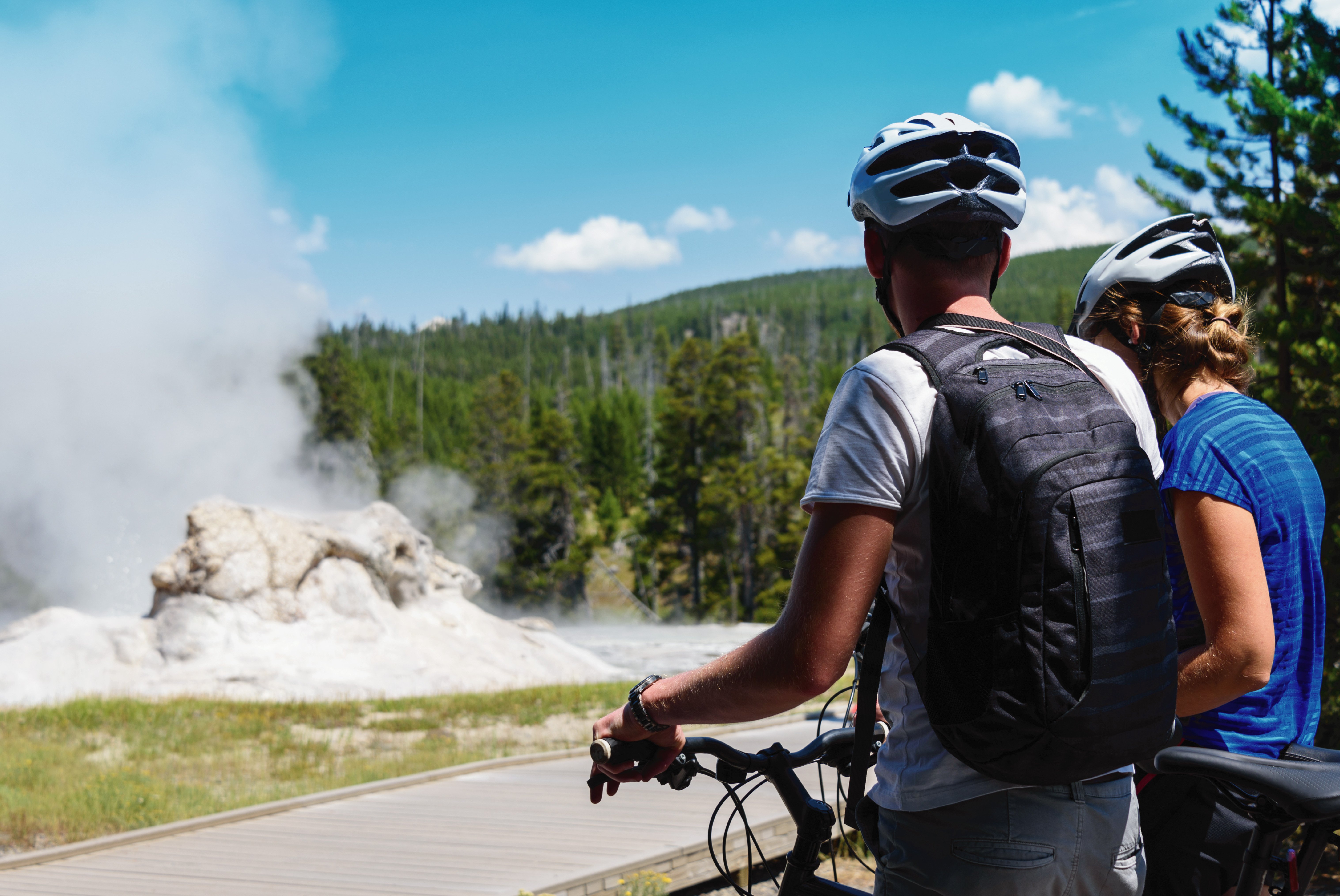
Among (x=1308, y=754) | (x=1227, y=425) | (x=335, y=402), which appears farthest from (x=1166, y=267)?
(x=335, y=402)

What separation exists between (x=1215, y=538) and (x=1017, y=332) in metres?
0.72

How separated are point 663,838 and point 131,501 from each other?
90.9 feet

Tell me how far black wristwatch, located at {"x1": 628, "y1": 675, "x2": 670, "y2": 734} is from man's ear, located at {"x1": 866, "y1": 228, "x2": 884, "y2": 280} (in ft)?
2.51

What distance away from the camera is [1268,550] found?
212 centimetres

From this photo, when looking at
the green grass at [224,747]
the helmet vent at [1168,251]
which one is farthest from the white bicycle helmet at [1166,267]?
the green grass at [224,747]

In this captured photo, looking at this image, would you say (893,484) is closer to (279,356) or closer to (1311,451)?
(1311,451)

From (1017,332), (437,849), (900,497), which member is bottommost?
(437,849)

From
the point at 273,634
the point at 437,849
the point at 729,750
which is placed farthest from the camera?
the point at 273,634

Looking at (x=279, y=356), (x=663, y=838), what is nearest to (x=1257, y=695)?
(x=663, y=838)

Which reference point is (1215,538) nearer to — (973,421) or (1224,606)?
(1224,606)

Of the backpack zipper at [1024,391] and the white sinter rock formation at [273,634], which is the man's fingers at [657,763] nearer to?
the backpack zipper at [1024,391]

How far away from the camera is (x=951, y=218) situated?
1.68 metres

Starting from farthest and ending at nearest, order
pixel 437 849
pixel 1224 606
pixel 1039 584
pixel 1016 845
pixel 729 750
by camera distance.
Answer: pixel 437 849 → pixel 729 750 → pixel 1224 606 → pixel 1016 845 → pixel 1039 584

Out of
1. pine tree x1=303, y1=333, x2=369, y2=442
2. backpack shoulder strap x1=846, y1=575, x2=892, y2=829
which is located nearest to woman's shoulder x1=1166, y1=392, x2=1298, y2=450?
backpack shoulder strap x1=846, y1=575, x2=892, y2=829
